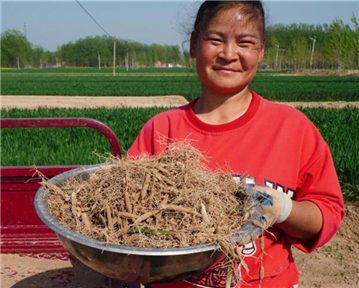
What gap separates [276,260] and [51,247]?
2329mm

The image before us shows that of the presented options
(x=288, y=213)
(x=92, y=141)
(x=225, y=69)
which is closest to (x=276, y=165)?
(x=288, y=213)

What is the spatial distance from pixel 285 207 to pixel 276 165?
0.65 feet

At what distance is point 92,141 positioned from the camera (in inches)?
229

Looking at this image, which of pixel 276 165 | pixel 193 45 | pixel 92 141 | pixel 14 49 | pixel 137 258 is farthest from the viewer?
pixel 14 49

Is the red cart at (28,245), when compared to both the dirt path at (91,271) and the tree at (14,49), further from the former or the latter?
the tree at (14,49)

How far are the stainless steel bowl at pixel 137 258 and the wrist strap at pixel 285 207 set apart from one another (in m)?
0.30

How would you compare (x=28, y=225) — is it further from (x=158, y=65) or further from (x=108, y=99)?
(x=158, y=65)

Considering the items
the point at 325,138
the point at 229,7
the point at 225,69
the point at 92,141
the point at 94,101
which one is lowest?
the point at 94,101

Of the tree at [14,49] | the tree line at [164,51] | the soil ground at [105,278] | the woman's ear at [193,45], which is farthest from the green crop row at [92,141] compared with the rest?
the tree at [14,49]

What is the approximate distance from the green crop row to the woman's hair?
1.27m

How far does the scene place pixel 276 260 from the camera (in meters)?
1.37

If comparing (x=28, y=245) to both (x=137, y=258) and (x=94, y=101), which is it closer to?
(x=137, y=258)

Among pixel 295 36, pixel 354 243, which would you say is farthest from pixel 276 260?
pixel 295 36

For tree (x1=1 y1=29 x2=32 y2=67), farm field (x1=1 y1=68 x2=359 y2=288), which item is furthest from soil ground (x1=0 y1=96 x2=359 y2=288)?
tree (x1=1 y1=29 x2=32 y2=67)
